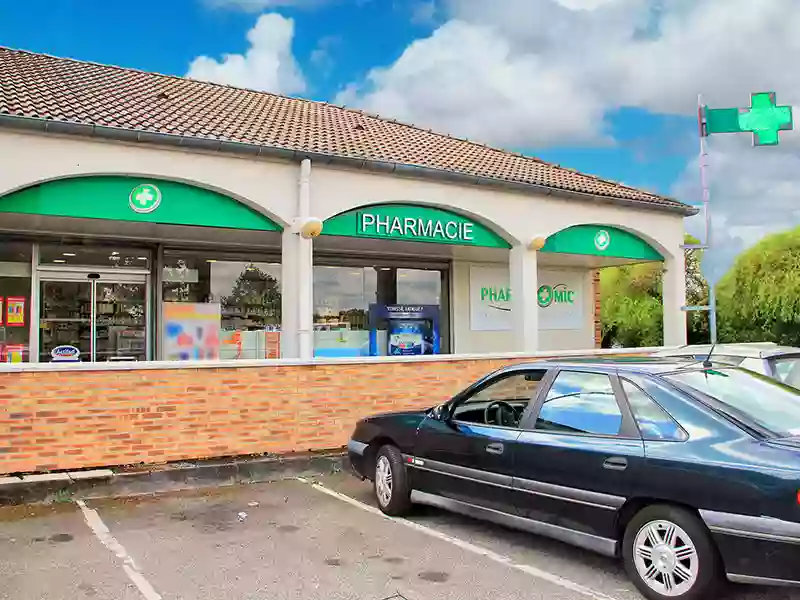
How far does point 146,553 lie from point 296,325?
521 centimetres

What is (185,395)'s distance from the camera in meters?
8.66

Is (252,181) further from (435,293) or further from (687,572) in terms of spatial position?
(687,572)

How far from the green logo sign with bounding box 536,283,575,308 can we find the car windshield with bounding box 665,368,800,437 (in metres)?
11.7

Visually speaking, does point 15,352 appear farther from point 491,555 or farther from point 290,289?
point 491,555

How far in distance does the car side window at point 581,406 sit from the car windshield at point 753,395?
0.45 m

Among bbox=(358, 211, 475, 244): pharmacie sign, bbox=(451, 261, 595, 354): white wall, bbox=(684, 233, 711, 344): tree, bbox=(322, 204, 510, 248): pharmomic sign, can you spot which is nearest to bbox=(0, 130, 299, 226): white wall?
bbox=(322, 204, 510, 248): pharmomic sign

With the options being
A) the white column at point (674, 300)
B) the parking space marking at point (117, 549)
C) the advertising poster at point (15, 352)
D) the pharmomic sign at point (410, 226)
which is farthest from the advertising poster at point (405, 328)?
the parking space marking at point (117, 549)

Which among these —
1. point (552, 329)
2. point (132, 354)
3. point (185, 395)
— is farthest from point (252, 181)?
point (552, 329)

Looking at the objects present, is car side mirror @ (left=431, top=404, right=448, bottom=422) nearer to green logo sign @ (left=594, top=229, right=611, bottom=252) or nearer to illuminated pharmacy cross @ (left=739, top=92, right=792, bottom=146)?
illuminated pharmacy cross @ (left=739, top=92, right=792, bottom=146)

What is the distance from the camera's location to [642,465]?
15.1ft

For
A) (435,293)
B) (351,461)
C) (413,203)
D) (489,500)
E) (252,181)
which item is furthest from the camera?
(435,293)

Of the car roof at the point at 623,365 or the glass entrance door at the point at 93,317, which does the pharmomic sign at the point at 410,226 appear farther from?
the car roof at the point at 623,365

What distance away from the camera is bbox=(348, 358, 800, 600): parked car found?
4.10 m

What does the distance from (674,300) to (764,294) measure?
1119 centimetres
